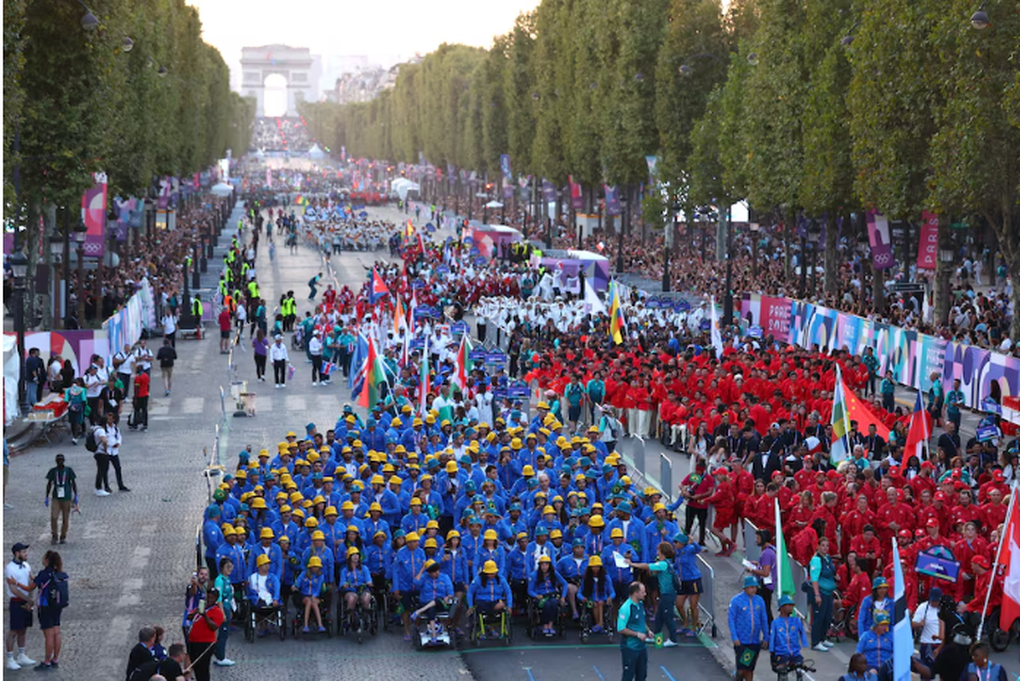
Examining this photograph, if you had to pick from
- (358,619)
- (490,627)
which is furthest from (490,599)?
(358,619)

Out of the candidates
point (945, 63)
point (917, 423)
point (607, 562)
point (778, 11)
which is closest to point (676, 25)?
point (778, 11)

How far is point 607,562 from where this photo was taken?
59.5ft

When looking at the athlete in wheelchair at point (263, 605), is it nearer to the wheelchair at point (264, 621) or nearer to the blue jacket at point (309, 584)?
the wheelchair at point (264, 621)

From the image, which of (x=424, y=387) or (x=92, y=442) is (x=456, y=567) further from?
(x=424, y=387)

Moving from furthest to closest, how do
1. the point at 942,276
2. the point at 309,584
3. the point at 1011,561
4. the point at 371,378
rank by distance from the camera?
the point at 942,276 → the point at 371,378 → the point at 309,584 → the point at 1011,561

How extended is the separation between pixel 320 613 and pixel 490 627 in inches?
81.4

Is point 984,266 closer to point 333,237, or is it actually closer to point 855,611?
point 333,237

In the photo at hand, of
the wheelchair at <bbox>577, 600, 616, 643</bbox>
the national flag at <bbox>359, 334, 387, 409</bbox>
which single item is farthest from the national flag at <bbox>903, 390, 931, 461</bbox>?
the national flag at <bbox>359, 334, 387, 409</bbox>

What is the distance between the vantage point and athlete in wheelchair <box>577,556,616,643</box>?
1769 cm

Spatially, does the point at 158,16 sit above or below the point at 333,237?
above

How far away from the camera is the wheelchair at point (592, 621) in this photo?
1786 centimetres

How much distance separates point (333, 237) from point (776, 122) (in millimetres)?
41646

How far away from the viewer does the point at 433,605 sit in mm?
17516

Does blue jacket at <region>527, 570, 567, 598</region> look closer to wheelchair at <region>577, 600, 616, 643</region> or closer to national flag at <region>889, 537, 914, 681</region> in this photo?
wheelchair at <region>577, 600, 616, 643</region>
